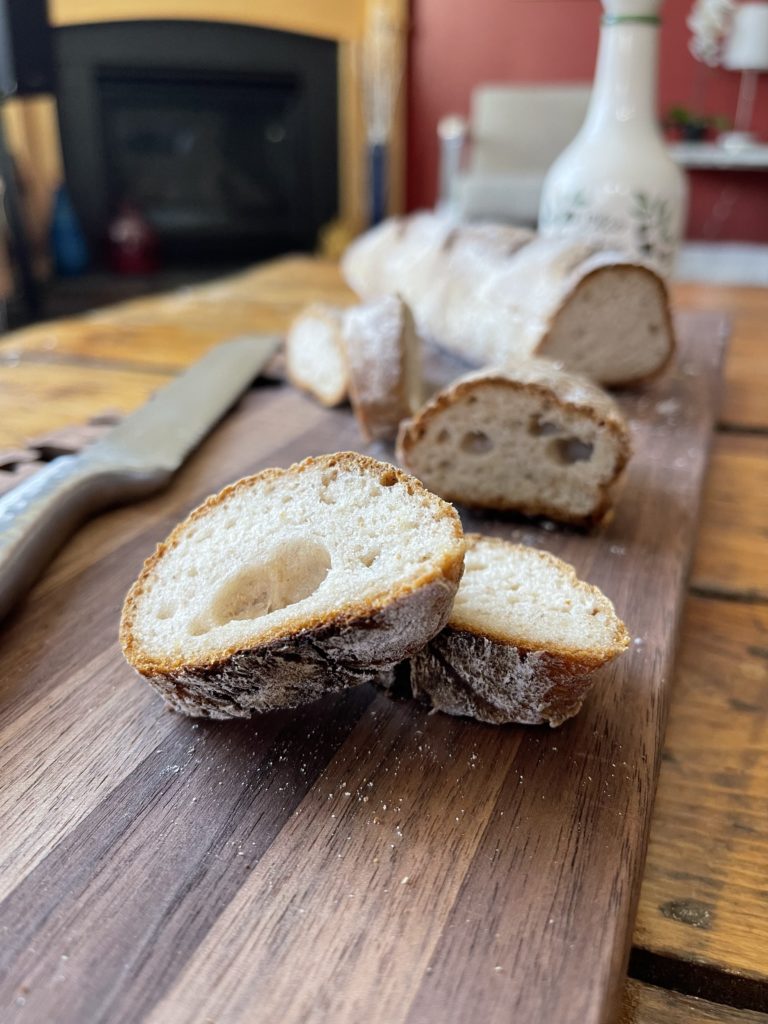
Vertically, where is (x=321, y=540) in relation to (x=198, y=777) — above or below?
above

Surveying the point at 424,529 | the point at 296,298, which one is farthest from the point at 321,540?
the point at 296,298

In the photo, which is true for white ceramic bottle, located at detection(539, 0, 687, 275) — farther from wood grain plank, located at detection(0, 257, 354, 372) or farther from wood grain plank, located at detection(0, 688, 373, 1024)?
wood grain plank, located at detection(0, 688, 373, 1024)

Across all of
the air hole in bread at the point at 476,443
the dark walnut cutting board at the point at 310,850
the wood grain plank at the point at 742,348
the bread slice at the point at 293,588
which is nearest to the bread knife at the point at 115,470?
the dark walnut cutting board at the point at 310,850

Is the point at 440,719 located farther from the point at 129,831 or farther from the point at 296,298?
the point at 296,298

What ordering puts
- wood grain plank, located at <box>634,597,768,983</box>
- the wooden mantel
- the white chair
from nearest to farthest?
1. wood grain plank, located at <box>634,597,768,983</box>
2. the wooden mantel
3. the white chair

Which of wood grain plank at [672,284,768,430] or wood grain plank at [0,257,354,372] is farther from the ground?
wood grain plank at [0,257,354,372]

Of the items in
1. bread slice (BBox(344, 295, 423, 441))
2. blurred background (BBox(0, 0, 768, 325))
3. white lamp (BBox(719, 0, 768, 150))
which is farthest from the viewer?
white lamp (BBox(719, 0, 768, 150))

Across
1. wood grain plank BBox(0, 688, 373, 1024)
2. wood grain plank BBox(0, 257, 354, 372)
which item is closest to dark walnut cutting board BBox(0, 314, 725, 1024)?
wood grain plank BBox(0, 688, 373, 1024)

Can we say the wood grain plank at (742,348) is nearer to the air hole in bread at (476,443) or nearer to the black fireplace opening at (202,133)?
the air hole in bread at (476,443)
